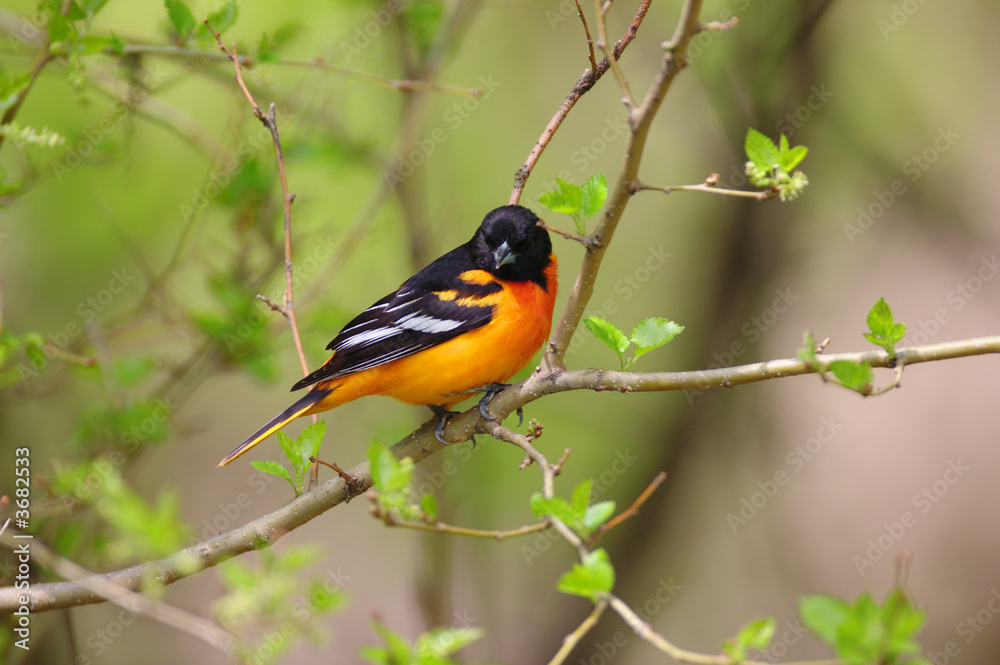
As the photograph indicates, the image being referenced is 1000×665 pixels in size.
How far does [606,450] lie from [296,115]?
3945 mm

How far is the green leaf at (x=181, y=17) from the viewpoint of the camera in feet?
10.8

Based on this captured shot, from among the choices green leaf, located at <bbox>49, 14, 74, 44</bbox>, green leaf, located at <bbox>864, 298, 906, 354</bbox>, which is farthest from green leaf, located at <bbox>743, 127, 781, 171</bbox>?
green leaf, located at <bbox>49, 14, 74, 44</bbox>

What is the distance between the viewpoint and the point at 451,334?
13.0 ft

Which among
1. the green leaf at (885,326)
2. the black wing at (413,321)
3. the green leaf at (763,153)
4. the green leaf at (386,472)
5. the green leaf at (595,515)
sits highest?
the black wing at (413,321)

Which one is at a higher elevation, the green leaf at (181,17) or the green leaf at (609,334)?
the green leaf at (181,17)

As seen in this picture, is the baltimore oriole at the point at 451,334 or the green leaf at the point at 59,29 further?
the baltimore oriole at the point at 451,334

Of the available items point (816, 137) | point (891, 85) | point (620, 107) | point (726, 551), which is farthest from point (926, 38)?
point (726, 551)

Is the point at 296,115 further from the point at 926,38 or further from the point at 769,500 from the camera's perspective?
the point at 926,38

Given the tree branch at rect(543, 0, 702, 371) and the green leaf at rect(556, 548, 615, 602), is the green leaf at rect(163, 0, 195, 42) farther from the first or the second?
the green leaf at rect(556, 548, 615, 602)

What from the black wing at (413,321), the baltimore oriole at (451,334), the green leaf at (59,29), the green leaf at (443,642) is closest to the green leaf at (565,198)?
the green leaf at (443,642)

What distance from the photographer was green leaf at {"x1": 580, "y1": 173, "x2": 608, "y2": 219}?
92.7 inches

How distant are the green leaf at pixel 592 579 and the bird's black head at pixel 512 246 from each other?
95.6 inches

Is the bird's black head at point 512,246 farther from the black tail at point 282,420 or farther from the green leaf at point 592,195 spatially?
the green leaf at point 592,195

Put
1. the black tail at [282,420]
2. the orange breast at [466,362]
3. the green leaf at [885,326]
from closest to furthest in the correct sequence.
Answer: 1. the green leaf at [885,326]
2. the black tail at [282,420]
3. the orange breast at [466,362]
